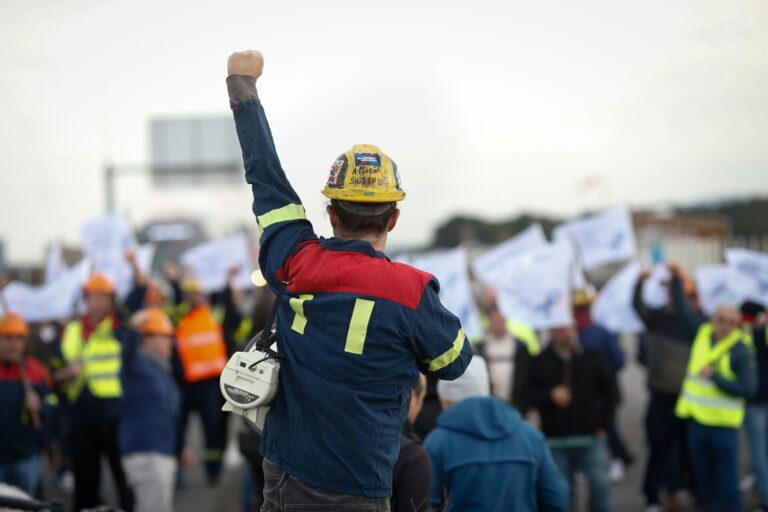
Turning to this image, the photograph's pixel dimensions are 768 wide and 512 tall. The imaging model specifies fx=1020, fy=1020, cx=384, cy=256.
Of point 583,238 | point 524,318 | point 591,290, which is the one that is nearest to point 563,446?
point 524,318

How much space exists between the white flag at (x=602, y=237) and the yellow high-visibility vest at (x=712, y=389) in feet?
8.40

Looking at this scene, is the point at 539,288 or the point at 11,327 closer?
the point at 11,327

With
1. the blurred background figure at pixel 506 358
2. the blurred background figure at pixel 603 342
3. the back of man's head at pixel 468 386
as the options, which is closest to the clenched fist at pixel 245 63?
the back of man's head at pixel 468 386

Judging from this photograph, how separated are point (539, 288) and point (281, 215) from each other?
6.14 metres

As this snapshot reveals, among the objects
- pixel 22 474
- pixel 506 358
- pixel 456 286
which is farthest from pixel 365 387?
pixel 456 286

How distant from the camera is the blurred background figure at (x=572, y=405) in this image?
8578mm

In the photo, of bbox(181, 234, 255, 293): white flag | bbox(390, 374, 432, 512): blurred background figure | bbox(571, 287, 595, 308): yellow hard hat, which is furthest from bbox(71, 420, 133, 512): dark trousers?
bbox(390, 374, 432, 512): blurred background figure

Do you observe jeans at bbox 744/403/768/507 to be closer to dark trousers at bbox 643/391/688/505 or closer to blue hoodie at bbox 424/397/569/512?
dark trousers at bbox 643/391/688/505

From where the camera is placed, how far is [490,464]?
446cm

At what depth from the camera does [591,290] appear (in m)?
11.2

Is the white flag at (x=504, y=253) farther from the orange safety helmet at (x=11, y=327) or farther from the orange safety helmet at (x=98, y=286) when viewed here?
the orange safety helmet at (x=11, y=327)

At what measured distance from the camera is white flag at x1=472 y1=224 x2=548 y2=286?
10.6 meters

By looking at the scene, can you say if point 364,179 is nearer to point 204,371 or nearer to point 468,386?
point 468,386

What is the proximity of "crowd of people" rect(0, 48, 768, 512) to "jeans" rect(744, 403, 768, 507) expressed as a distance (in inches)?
0.7
